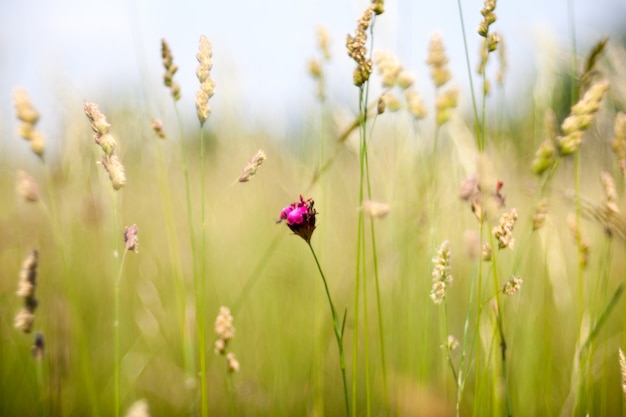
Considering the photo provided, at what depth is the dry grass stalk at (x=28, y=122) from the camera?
2.51ft

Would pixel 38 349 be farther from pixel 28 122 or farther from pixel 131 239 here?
pixel 28 122

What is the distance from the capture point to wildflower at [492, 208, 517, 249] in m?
0.74

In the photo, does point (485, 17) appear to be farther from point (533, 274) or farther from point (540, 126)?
point (533, 274)

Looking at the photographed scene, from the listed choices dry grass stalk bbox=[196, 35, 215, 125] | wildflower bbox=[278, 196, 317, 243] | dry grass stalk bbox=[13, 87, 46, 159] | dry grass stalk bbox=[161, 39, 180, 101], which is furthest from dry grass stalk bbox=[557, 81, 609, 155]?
dry grass stalk bbox=[13, 87, 46, 159]

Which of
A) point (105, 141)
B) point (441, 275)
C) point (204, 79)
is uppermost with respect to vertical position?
point (204, 79)

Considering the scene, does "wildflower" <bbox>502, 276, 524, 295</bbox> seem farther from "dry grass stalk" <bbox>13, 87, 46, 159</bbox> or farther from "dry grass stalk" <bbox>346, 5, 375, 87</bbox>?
→ "dry grass stalk" <bbox>13, 87, 46, 159</bbox>

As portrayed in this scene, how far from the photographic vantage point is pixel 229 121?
2.08 m

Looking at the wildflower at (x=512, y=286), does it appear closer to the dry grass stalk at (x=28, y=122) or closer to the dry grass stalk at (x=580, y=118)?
the dry grass stalk at (x=580, y=118)

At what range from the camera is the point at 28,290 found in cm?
71

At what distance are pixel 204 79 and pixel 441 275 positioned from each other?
414 millimetres

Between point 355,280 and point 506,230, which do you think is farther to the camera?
point 355,280

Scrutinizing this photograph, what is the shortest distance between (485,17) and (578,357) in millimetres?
518

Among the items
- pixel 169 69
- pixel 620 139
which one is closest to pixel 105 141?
pixel 169 69

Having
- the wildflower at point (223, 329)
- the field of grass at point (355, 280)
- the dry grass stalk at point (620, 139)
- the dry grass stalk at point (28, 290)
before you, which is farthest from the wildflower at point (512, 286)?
the dry grass stalk at point (28, 290)
